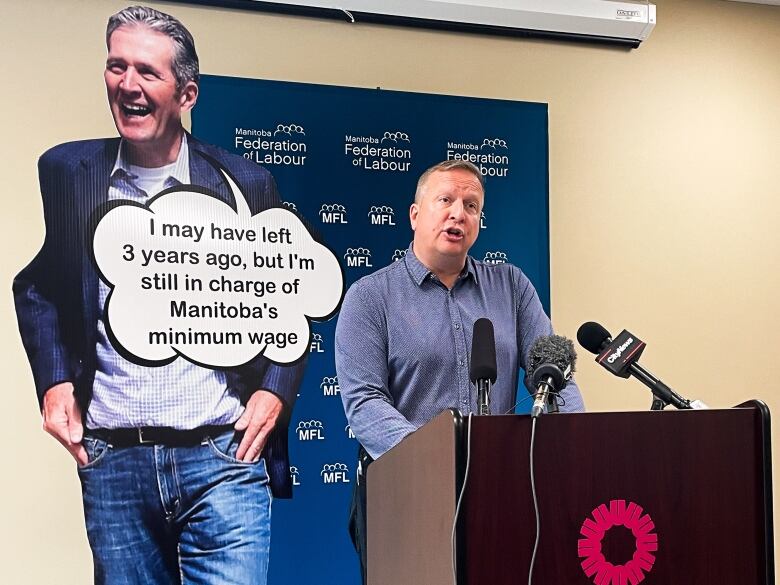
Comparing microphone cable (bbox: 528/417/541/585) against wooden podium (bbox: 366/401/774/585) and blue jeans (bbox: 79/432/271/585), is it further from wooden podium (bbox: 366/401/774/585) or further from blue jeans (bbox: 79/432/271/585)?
blue jeans (bbox: 79/432/271/585)

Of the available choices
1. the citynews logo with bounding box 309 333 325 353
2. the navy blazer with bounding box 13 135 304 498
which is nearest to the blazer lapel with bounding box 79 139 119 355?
the navy blazer with bounding box 13 135 304 498

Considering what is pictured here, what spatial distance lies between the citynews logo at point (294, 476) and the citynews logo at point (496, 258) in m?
1.08

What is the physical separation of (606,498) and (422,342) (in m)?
1.16

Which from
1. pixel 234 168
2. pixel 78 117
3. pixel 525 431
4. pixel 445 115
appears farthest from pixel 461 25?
pixel 525 431

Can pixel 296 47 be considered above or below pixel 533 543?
above

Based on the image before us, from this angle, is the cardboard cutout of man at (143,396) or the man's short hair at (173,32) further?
the man's short hair at (173,32)

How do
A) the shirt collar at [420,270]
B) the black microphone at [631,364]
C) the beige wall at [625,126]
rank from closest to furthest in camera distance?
1. the black microphone at [631,364]
2. the shirt collar at [420,270]
3. the beige wall at [625,126]

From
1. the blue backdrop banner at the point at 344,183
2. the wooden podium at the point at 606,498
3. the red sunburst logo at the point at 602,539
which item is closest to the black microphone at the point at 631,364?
the wooden podium at the point at 606,498

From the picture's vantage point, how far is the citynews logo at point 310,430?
376cm

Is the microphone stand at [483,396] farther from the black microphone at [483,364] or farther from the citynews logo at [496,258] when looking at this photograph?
the citynews logo at [496,258]

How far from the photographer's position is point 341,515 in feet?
12.3

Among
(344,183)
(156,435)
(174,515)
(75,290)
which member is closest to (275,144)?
(344,183)

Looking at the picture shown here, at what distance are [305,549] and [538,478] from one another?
1.99 meters

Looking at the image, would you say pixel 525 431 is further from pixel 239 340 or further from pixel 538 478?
pixel 239 340
